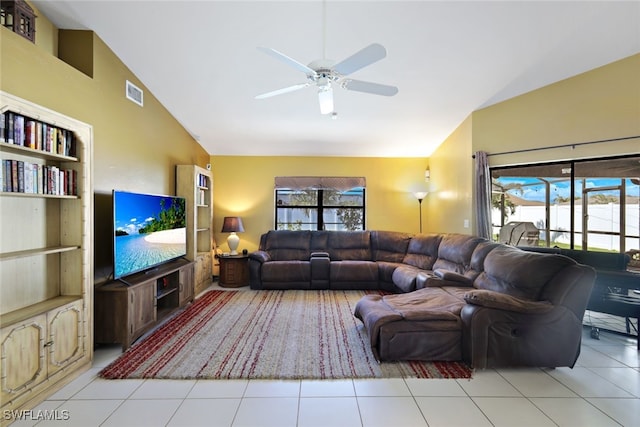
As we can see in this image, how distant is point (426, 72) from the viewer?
3311 millimetres

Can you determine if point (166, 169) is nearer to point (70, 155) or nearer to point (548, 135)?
point (70, 155)

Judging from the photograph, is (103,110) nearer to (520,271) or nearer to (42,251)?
(42,251)

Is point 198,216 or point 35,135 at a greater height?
point 35,135

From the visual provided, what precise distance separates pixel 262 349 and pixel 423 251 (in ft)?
10.3

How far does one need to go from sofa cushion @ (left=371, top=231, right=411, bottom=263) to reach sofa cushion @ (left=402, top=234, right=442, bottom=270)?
135 mm

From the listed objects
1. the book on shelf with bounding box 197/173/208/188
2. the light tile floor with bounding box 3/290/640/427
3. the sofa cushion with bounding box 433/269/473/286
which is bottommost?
the light tile floor with bounding box 3/290/640/427

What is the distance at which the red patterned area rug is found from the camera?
2373 mm

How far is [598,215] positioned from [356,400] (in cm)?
367

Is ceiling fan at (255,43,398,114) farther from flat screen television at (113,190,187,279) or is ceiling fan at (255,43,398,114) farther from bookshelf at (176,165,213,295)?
bookshelf at (176,165,213,295)

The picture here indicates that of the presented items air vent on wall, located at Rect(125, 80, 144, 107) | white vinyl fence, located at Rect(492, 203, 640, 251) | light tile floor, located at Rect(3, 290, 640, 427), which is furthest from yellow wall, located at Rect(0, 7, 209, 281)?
white vinyl fence, located at Rect(492, 203, 640, 251)

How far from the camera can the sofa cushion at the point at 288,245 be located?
17.7 feet

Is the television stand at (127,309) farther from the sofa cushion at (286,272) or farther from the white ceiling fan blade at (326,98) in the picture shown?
the white ceiling fan blade at (326,98)

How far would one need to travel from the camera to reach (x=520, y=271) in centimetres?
268

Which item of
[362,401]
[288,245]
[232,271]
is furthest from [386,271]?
[362,401]
